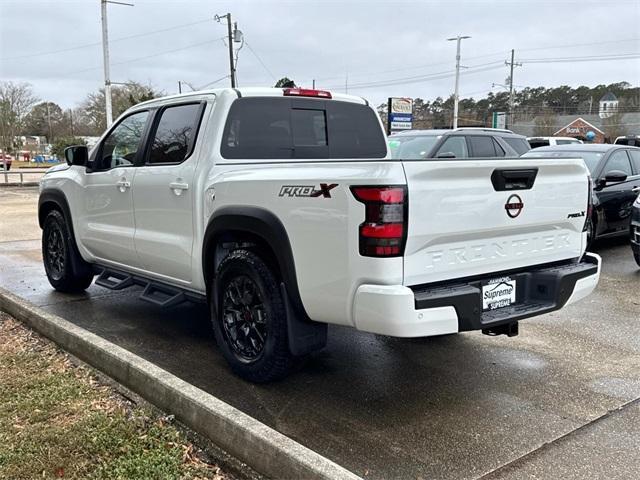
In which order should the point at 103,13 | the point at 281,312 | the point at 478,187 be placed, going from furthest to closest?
→ the point at 103,13, the point at 281,312, the point at 478,187

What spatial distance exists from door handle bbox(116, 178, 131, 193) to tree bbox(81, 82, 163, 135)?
37.7 meters

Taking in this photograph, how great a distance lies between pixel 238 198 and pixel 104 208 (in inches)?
Answer: 86.3

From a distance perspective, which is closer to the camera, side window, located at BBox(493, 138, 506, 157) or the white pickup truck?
the white pickup truck

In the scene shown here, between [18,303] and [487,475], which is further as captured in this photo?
[18,303]

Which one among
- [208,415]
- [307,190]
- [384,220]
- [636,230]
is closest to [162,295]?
[208,415]

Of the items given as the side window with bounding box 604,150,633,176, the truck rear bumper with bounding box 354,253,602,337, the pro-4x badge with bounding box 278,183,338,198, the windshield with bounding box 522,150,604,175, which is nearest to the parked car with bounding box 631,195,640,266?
the windshield with bounding box 522,150,604,175

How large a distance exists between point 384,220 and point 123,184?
291 centimetres

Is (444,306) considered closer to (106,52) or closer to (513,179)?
(513,179)

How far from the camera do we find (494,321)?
3457mm

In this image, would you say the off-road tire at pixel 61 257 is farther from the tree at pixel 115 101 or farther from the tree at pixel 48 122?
the tree at pixel 48 122

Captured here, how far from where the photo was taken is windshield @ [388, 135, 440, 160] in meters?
10.5

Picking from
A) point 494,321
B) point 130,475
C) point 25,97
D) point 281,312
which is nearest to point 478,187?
point 494,321

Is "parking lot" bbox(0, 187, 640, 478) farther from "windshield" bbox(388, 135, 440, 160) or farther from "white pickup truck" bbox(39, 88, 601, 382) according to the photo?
"windshield" bbox(388, 135, 440, 160)

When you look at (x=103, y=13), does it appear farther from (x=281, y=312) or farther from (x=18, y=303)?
(x=281, y=312)
